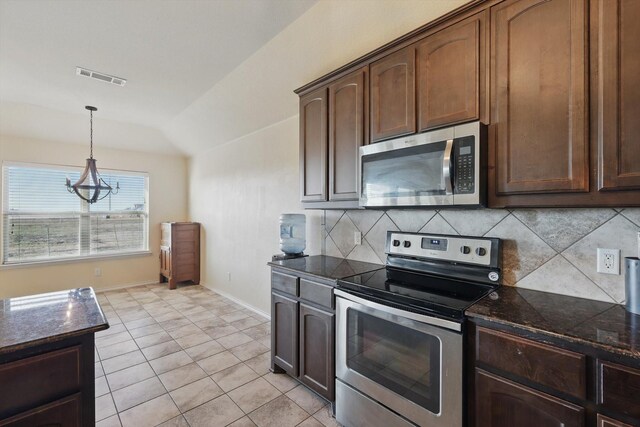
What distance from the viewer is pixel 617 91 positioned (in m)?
1.18

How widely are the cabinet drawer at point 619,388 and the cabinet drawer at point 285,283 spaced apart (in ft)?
5.61

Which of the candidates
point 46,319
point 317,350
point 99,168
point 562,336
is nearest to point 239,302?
point 317,350

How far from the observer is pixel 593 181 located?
4.09 feet

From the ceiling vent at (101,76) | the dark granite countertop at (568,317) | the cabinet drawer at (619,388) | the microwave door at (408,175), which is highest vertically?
the ceiling vent at (101,76)

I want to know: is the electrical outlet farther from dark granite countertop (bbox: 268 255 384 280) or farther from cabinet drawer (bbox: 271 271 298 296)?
cabinet drawer (bbox: 271 271 298 296)

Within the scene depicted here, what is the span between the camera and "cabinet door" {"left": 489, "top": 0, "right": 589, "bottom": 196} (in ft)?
4.19

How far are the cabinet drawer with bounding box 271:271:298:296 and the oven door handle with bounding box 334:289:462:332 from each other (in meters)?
0.48

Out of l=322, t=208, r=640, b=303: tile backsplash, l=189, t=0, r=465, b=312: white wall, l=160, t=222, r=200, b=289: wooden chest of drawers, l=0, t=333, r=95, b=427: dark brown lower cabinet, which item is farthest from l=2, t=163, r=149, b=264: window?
l=322, t=208, r=640, b=303: tile backsplash

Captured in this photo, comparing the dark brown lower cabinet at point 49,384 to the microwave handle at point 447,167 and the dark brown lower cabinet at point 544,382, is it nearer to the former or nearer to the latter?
the dark brown lower cabinet at point 544,382

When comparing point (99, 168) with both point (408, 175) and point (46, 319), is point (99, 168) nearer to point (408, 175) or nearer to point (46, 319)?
point (46, 319)

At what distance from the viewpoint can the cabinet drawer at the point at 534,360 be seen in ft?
3.48

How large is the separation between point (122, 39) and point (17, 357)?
99.5 inches

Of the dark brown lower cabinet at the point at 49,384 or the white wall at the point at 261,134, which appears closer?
the dark brown lower cabinet at the point at 49,384

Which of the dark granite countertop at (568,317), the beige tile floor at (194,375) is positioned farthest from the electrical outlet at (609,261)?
the beige tile floor at (194,375)
